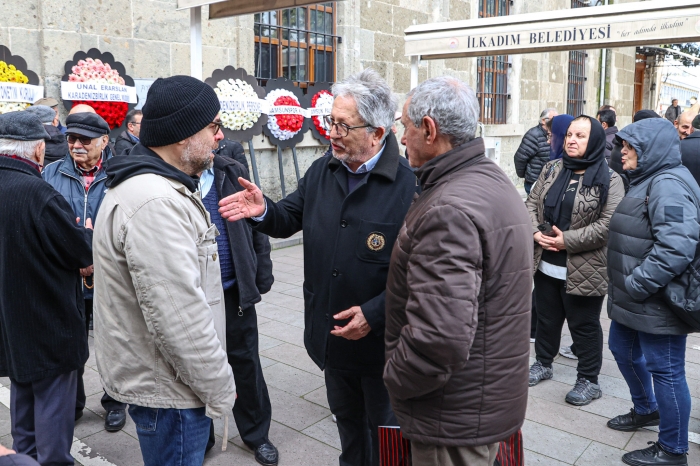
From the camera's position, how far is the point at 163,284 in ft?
6.34

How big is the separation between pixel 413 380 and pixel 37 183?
1.93 m

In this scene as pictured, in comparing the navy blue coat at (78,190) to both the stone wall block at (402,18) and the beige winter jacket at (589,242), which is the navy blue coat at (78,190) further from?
the stone wall block at (402,18)

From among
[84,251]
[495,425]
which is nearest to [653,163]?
[495,425]

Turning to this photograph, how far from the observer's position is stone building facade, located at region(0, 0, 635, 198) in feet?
23.1

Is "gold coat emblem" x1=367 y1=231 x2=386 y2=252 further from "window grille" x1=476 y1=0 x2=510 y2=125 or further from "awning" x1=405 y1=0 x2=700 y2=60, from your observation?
"window grille" x1=476 y1=0 x2=510 y2=125

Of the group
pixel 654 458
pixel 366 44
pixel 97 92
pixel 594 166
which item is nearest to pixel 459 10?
pixel 366 44

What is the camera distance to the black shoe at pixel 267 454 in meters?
3.27

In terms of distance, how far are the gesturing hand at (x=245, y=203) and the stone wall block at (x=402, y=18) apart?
31.5ft

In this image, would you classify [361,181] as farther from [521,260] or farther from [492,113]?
[492,113]

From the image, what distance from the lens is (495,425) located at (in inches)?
78.4

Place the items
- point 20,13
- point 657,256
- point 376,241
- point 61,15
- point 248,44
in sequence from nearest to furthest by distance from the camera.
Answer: point 376,241 → point 657,256 → point 20,13 → point 61,15 → point 248,44

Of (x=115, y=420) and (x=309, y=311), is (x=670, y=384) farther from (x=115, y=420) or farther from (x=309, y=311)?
(x=115, y=420)

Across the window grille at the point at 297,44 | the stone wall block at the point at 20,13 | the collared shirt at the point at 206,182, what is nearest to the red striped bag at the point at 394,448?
the collared shirt at the point at 206,182

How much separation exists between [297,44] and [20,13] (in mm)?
4451
